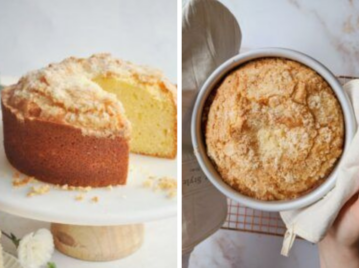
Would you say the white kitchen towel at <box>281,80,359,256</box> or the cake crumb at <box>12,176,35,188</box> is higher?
the white kitchen towel at <box>281,80,359,256</box>

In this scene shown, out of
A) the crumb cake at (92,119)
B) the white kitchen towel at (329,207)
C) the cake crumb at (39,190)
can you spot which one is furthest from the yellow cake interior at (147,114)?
the white kitchen towel at (329,207)

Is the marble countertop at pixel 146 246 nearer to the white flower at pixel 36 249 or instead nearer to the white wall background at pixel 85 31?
the white flower at pixel 36 249

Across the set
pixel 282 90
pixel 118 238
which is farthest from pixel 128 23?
pixel 118 238

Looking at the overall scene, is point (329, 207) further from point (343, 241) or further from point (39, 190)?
point (39, 190)

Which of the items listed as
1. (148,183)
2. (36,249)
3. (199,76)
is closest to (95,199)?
(148,183)

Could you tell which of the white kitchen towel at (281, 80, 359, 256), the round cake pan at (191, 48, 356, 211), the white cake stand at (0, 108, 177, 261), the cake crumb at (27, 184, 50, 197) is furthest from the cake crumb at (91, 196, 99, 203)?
the white kitchen towel at (281, 80, 359, 256)

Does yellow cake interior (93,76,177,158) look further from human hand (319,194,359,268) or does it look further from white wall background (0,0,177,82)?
human hand (319,194,359,268)
